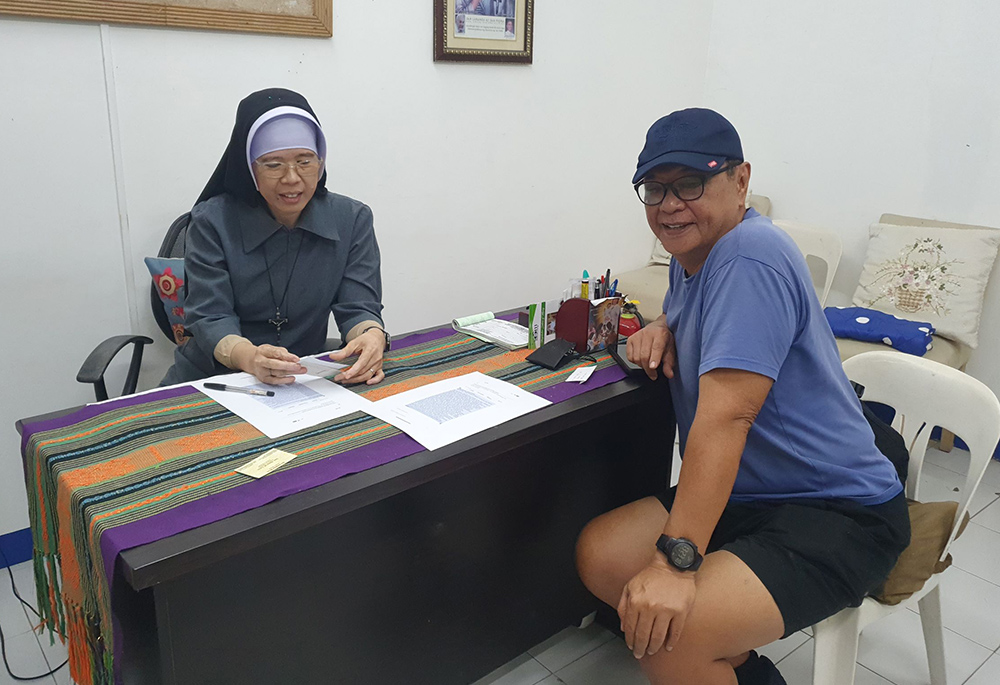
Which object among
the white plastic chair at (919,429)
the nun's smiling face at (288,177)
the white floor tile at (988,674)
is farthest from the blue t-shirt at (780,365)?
the nun's smiling face at (288,177)

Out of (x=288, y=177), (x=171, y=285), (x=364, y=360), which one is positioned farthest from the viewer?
(x=171, y=285)

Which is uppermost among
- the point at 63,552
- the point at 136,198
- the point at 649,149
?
the point at 649,149

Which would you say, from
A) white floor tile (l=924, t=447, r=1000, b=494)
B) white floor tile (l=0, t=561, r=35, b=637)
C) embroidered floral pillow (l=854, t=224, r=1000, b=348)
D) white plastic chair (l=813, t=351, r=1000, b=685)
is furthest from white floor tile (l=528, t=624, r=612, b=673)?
embroidered floral pillow (l=854, t=224, r=1000, b=348)

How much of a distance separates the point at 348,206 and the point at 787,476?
1.29 m

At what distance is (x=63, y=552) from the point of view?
1.28m

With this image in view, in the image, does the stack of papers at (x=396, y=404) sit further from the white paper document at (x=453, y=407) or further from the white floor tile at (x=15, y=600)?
the white floor tile at (x=15, y=600)

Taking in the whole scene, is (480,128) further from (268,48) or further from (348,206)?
(348,206)

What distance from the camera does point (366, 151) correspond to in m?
2.85

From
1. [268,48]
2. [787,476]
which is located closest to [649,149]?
[787,476]

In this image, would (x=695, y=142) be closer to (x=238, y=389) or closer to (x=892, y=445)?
(x=892, y=445)

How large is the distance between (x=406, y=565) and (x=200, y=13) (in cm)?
181

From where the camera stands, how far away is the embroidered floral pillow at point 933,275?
3.00 meters

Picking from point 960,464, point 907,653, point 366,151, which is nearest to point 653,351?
point 907,653

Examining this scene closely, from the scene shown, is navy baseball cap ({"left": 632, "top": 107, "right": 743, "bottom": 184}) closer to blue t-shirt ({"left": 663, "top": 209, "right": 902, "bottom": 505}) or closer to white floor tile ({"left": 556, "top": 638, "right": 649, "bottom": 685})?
blue t-shirt ({"left": 663, "top": 209, "right": 902, "bottom": 505})
